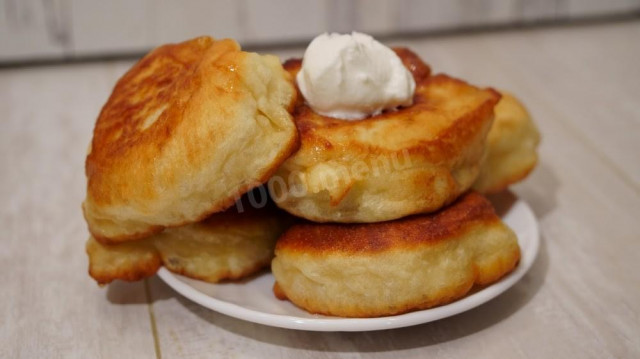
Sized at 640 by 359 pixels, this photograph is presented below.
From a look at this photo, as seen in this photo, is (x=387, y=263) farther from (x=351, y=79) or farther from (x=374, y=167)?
(x=351, y=79)

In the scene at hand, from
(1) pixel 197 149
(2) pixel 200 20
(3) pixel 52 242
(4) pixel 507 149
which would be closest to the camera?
(1) pixel 197 149

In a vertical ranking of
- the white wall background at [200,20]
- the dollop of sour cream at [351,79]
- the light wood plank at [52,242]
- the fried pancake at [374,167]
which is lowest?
the light wood plank at [52,242]

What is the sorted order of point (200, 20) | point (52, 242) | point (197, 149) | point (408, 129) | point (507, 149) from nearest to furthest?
1. point (197, 149)
2. point (408, 129)
3. point (507, 149)
4. point (52, 242)
5. point (200, 20)

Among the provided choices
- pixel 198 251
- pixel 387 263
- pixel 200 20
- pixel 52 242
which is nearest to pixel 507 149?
pixel 387 263

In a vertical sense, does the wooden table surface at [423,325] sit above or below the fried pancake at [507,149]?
below

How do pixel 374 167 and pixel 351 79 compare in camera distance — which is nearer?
pixel 374 167

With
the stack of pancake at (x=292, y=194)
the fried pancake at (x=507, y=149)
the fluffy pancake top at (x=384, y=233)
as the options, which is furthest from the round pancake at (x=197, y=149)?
the fried pancake at (x=507, y=149)

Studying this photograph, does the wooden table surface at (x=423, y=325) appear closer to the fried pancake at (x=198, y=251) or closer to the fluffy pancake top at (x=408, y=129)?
the fried pancake at (x=198, y=251)
